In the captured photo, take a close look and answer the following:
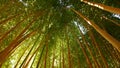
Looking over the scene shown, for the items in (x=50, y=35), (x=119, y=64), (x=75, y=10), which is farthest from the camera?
(x=50, y=35)

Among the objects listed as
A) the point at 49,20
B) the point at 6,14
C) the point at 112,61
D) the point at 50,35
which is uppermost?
the point at 6,14

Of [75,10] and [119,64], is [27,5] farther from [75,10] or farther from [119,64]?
[119,64]

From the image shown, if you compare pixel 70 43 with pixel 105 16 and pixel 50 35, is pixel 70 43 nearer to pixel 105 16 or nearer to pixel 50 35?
pixel 50 35

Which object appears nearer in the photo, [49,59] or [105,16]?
[105,16]

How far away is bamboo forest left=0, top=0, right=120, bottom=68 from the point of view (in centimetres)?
850

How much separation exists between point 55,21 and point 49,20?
256 mm

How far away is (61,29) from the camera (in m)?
9.30

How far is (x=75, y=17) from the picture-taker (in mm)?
9070

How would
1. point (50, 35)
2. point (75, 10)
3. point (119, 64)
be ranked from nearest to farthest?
point (119, 64)
point (75, 10)
point (50, 35)

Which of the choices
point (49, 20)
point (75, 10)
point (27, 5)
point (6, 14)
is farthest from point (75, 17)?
point (6, 14)

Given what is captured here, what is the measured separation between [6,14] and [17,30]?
73 centimetres

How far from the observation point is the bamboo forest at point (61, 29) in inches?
335

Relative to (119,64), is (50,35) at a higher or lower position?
higher

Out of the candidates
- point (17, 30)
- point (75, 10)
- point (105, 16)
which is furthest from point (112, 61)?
point (17, 30)
